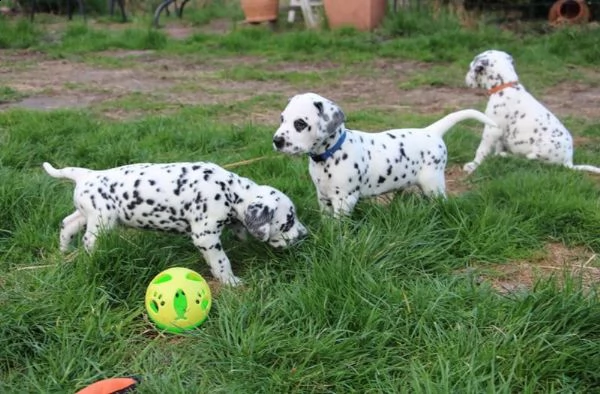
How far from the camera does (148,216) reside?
4113mm

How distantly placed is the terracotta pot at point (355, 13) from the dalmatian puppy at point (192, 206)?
453 inches

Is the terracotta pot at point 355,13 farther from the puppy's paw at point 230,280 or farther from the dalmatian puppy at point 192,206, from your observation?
the puppy's paw at point 230,280

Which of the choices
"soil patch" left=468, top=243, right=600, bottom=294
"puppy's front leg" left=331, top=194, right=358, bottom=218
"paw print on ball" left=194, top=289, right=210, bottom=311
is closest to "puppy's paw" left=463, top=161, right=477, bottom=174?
"soil patch" left=468, top=243, right=600, bottom=294

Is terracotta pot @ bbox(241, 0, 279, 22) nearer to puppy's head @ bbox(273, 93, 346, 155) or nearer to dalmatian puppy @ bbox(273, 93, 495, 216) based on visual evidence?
dalmatian puppy @ bbox(273, 93, 495, 216)

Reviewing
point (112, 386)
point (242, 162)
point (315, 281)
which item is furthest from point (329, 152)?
point (112, 386)

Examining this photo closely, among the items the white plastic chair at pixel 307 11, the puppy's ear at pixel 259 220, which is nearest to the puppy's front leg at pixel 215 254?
the puppy's ear at pixel 259 220

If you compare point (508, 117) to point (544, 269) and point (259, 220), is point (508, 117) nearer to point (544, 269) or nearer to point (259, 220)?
point (544, 269)

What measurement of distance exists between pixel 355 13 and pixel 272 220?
11782 mm

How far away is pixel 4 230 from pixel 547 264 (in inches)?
139

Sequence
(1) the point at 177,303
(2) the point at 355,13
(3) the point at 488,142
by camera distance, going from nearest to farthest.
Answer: (1) the point at 177,303
(3) the point at 488,142
(2) the point at 355,13

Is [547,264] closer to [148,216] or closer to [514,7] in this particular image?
[148,216]

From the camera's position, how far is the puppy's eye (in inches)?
169

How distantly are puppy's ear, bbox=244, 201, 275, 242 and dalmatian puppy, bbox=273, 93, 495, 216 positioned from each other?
47 centimetres

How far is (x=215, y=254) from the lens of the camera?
406 cm
